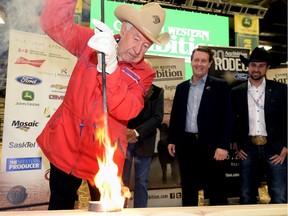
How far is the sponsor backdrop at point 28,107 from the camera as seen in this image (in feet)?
9.59

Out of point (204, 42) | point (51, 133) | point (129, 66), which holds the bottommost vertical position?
point (51, 133)

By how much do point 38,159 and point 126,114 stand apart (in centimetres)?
183

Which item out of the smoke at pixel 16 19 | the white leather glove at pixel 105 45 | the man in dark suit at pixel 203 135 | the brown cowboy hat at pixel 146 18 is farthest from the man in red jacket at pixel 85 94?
the man in dark suit at pixel 203 135

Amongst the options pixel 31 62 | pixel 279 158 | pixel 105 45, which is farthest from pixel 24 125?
pixel 279 158

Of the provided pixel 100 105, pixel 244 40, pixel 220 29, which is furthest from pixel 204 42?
pixel 100 105

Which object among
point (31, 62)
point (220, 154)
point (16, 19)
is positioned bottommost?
point (220, 154)

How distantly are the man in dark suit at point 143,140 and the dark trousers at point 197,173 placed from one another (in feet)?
1.42

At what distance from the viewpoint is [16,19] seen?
2621mm

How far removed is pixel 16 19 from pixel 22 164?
1.23 meters

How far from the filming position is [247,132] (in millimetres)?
3053

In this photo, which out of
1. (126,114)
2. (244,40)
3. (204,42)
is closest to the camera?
(126,114)

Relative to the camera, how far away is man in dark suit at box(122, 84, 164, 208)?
3.19m

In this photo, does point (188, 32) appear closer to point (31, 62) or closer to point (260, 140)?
point (260, 140)

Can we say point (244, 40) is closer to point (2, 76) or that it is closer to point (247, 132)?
point (247, 132)
